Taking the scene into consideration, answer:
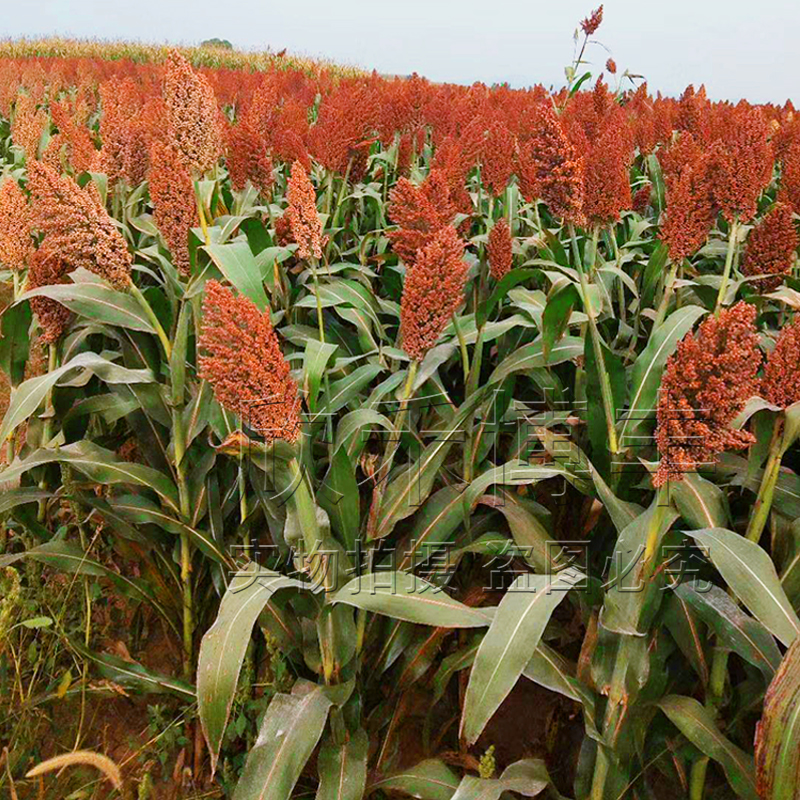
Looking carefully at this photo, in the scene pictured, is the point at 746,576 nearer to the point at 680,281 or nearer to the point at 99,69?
the point at 680,281

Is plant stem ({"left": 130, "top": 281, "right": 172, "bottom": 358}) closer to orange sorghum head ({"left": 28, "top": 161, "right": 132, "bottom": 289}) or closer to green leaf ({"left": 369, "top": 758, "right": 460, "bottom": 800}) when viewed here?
orange sorghum head ({"left": 28, "top": 161, "right": 132, "bottom": 289})

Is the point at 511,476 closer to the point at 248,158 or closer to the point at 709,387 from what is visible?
the point at 709,387

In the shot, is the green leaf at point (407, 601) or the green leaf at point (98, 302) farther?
the green leaf at point (98, 302)

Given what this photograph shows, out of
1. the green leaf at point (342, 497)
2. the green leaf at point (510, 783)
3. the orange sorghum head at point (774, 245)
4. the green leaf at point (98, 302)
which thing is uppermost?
the orange sorghum head at point (774, 245)

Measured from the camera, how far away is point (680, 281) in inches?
83.4

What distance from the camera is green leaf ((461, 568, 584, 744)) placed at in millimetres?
1308

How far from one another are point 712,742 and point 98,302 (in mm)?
1711

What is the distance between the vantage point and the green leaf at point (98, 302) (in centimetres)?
195

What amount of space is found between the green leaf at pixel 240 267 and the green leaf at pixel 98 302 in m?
0.34

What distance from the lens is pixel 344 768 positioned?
1.71 m

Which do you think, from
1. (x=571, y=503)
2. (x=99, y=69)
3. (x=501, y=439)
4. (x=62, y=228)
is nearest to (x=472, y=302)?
(x=501, y=439)

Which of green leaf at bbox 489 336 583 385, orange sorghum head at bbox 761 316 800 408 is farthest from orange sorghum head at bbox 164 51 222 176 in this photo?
orange sorghum head at bbox 761 316 800 408

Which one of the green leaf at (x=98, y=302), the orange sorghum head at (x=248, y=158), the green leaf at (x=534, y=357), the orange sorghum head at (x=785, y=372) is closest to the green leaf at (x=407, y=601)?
the green leaf at (x=534, y=357)

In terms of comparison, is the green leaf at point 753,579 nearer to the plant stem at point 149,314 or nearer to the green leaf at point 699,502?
the green leaf at point 699,502
